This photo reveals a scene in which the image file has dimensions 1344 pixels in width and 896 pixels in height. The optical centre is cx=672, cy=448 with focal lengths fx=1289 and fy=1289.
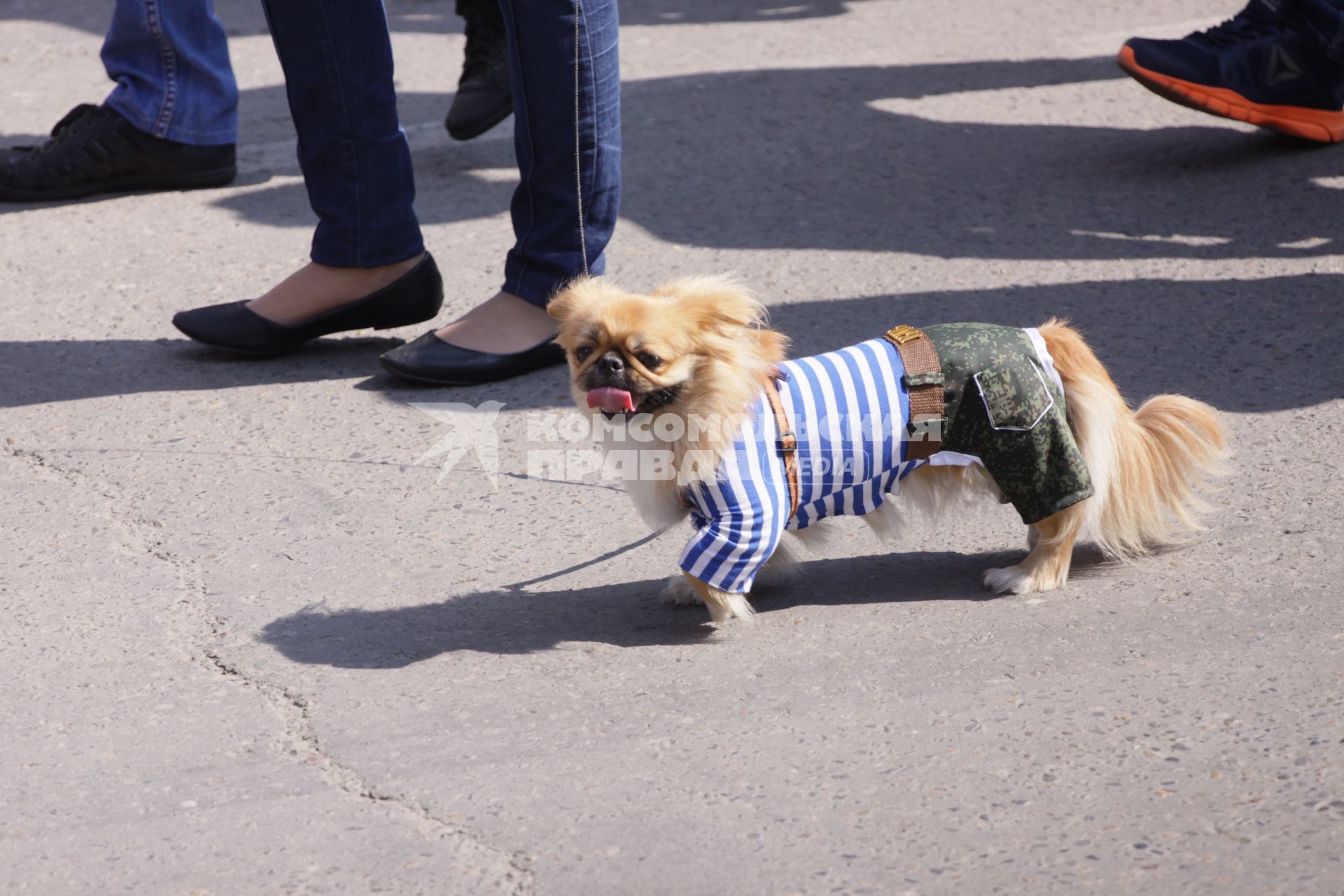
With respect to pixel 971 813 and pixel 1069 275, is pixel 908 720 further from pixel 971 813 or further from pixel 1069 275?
pixel 1069 275

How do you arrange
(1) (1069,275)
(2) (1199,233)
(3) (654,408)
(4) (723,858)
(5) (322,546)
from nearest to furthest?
(4) (723,858)
(3) (654,408)
(5) (322,546)
(1) (1069,275)
(2) (1199,233)

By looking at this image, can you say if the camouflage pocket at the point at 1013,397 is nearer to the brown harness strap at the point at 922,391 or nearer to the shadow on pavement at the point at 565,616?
the brown harness strap at the point at 922,391

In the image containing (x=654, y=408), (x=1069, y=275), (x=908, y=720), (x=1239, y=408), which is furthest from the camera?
(x=1069, y=275)

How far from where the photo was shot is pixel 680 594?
2.72 m

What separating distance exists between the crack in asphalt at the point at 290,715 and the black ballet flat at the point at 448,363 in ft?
2.81

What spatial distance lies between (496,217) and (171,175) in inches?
52.2

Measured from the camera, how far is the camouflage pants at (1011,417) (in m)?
2.50

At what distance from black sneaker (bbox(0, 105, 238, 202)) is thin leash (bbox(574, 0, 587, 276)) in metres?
2.15

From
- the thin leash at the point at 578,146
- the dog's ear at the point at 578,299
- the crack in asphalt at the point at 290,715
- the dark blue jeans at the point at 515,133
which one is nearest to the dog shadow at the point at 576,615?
the crack in asphalt at the point at 290,715

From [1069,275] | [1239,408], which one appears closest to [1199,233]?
[1069,275]

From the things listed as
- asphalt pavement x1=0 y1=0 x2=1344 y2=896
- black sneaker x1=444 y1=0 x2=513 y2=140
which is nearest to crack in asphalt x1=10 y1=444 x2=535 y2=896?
asphalt pavement x1=0 y1=0 x2=1344 y2=896

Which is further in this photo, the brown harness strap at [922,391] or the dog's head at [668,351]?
the brown harness strap at [922,391]

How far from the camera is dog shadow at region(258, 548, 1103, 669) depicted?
256cm

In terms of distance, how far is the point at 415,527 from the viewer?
9.95ft
